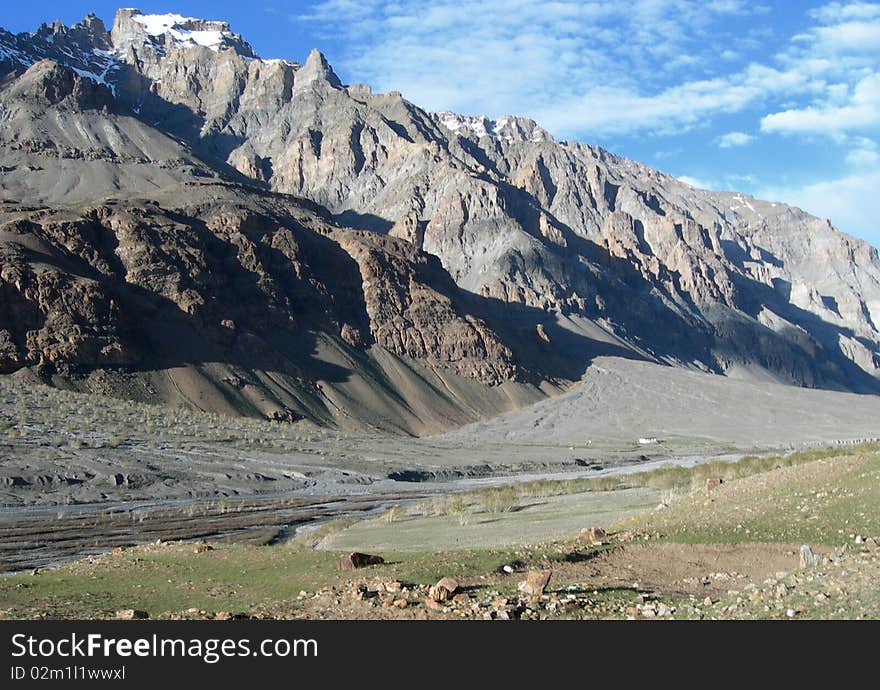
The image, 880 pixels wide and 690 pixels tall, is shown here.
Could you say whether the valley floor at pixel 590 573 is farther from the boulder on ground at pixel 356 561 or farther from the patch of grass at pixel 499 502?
the patch of grass at pixel 499 502

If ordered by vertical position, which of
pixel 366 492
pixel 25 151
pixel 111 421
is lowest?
pixel 366 492

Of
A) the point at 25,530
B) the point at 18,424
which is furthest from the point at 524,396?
the point at 25,530

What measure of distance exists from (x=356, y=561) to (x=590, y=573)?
5828 mm

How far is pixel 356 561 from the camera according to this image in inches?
832

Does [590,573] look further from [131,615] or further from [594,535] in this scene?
[131,615]

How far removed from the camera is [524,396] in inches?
5999

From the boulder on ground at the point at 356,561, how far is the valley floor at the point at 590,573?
0.40m

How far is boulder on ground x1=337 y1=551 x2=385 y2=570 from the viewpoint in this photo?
21.0 meters

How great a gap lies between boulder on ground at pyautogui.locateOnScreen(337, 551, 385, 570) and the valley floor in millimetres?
402

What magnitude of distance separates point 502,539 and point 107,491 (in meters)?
38.7

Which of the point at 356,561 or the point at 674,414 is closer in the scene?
the point at 356,561

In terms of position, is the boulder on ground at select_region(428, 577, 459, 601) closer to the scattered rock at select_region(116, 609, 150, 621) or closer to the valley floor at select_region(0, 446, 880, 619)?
the valley floor at select_region(0, 446, 880, 619)

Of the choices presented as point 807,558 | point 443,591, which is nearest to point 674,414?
point 807,558

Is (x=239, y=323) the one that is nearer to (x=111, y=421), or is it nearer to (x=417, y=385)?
Answer: (x=417, y=385)
